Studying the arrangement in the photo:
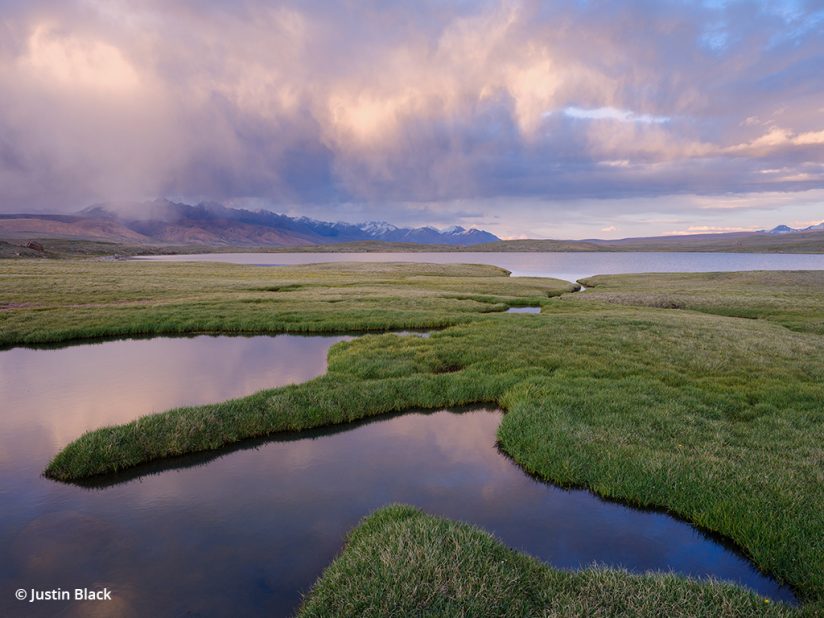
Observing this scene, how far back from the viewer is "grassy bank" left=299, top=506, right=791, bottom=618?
24.9 ft

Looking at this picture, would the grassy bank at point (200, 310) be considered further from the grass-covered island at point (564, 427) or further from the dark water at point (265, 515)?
the dark water at point (265, 515)

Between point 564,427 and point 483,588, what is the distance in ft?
29.6

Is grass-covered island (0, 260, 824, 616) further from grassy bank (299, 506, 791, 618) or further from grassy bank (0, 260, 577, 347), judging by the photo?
grassy bank (0, 260, 577, 347)

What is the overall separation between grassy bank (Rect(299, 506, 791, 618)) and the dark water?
1.38 m

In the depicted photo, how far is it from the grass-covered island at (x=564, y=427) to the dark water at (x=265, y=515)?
0.91 meters

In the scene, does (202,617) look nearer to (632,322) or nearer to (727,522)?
(727,522)

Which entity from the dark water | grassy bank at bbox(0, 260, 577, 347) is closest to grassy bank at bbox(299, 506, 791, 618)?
the dark water

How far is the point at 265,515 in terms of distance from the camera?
11.7m

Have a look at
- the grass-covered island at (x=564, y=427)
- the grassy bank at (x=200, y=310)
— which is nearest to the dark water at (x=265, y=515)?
the grass-covered island at (x=564, y=427)

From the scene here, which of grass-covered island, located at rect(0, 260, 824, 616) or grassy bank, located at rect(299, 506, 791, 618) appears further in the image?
grass-covered island, located at rect(0, 260, 824, 616)

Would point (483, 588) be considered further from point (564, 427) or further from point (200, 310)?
point (200, 310)

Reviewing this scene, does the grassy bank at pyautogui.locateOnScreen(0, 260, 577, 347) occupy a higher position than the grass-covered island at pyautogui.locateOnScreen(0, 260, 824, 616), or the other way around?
the grass-covered island at pyautogui.locateOnScreen(0, 260, 824, 616)

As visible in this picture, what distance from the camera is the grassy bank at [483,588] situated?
24.9 ft

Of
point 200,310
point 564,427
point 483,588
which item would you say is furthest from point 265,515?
point 200,310
